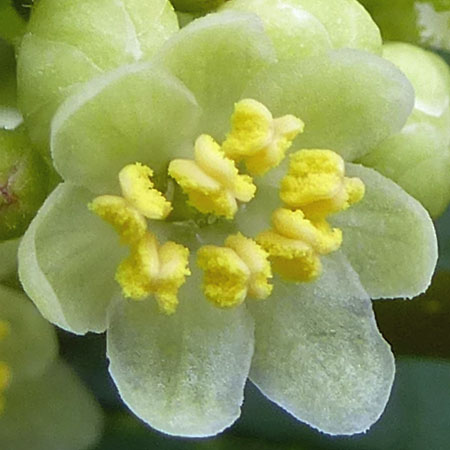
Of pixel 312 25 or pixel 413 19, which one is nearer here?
pixel 312 25

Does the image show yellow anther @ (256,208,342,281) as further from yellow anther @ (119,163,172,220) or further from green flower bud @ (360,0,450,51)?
green flower bud @ (360,0,450,51)

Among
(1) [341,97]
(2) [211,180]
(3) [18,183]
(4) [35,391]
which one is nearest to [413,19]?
(1) [341,97]

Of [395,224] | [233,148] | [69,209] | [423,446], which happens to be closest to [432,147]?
[395,224]

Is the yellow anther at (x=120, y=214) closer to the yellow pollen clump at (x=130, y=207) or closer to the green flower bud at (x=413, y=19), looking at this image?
the yellow pollen clump at (x=130, y=207)

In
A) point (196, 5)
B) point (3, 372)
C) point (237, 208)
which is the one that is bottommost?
point (3, 372)

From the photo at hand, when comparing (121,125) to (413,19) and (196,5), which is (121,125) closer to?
(196,5)

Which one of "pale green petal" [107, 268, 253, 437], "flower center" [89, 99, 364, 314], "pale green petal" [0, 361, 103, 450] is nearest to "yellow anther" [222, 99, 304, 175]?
"flower center" [89, 99, 364, 314]

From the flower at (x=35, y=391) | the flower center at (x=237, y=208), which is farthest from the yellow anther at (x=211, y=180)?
the flower at (x=35, y=391)

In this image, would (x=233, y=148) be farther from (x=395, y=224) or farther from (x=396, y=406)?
(x=396, y=406)
